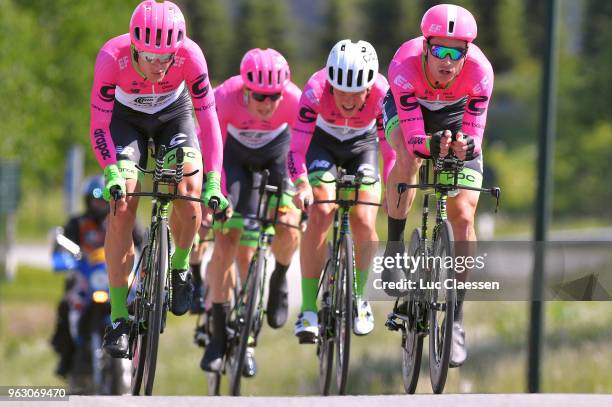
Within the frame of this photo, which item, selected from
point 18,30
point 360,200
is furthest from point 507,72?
point 360,200

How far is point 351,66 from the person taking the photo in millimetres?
9992

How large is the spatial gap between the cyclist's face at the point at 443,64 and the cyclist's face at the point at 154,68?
181 centimetres

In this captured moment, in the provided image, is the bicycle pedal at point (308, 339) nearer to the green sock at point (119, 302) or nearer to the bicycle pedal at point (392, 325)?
the bicycle pedal at point (392, 325)

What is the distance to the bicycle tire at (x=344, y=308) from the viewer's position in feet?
33.2

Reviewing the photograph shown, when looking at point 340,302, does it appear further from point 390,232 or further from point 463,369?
point 463,369

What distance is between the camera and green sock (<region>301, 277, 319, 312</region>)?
35.8ft

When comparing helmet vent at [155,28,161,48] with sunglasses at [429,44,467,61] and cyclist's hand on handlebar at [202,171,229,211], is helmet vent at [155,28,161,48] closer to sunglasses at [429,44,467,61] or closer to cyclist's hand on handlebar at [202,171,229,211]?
cyclist's hand on handlebar at [202,171,229,211]

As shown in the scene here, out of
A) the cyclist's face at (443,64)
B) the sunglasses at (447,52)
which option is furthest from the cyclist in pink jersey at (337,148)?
the sunglasses at (447,52)

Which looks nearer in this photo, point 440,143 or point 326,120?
point 440,143

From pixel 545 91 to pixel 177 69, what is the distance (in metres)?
6.41

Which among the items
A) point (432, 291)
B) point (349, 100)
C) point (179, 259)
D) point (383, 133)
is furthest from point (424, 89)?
point (179, 259)

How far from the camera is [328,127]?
1088 cm

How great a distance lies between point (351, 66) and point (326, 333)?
2197mm

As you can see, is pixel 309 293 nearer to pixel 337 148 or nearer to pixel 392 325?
pixel 392 325
